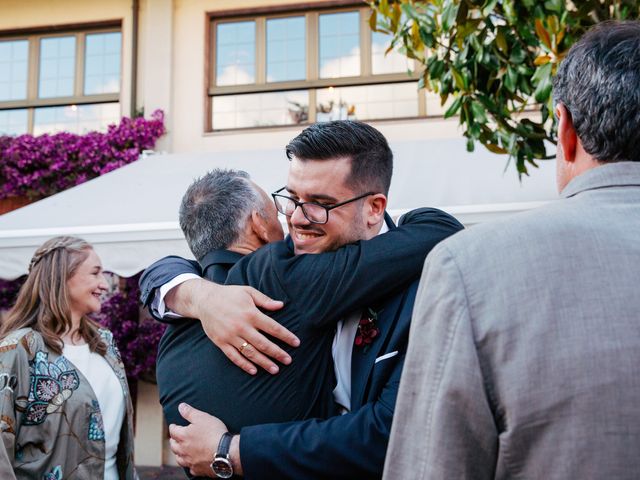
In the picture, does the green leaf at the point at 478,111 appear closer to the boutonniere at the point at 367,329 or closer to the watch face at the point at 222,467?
the boutonniere at the point at 367,329

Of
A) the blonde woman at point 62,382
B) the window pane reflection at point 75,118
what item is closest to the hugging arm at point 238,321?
the blonde woman at point 62,382

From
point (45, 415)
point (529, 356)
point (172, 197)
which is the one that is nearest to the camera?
point (529, 356)

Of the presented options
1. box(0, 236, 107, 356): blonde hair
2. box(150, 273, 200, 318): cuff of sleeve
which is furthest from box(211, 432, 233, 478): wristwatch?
box(0, 236, 107, 356): blonde hair

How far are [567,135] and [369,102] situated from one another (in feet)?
24.5

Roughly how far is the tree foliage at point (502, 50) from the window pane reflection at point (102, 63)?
18.6 feet

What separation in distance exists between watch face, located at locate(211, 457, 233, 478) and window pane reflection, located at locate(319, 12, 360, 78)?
7.45 metres

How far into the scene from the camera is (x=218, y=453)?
1.61 metres

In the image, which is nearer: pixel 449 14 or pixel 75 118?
pixel 449 14

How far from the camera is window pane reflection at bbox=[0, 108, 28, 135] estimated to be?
9219 mm

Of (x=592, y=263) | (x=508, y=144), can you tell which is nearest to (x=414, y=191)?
(x=508, y=144)

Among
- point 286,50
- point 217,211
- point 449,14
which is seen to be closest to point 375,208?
point 217,211

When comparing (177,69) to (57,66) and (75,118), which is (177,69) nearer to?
(75,118)

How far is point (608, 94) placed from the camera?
3.75 feet

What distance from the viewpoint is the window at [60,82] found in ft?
29.9
